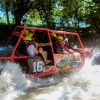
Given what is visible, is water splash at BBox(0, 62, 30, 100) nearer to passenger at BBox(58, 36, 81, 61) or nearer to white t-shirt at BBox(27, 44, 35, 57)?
white t-shirt at BBox(27, 44, 35, 57)

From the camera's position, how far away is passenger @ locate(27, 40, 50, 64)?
11902mm

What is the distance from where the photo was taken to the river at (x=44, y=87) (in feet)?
34.7

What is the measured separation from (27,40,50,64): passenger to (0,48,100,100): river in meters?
0.63

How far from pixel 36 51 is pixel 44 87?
1120 mm

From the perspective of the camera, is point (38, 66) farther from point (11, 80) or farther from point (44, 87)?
point (11, 80)

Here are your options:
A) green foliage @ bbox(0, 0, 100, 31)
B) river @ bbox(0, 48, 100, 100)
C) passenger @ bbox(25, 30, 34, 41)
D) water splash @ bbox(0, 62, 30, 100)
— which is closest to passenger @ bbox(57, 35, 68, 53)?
river @ bbox(0, 48, 100, 100)

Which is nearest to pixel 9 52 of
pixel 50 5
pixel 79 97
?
pixel 79 97

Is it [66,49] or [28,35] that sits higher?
[28,35]

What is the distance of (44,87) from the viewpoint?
1184 centimetres

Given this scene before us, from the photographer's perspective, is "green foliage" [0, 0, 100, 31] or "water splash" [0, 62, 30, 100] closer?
"water splash" [0, 62, 30, 100]

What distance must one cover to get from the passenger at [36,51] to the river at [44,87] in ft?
2.05

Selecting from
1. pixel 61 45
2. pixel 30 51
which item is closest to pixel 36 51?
pixel 30 51

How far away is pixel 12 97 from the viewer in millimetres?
10430

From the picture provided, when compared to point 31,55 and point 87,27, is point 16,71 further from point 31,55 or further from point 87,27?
point 87,27
